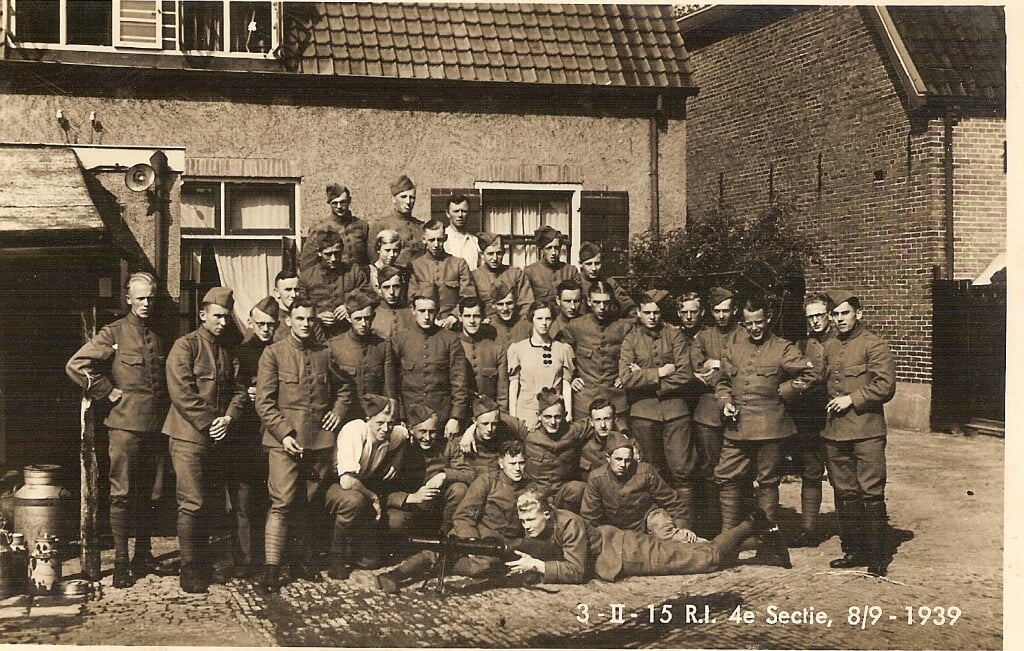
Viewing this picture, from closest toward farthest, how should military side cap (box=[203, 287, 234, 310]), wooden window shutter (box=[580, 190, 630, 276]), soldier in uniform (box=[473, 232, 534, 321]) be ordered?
military side cap (box=[203, 287, 234, 310])
soldier in uniform (box=[473, 232, 534, 321])
wooden window shutter (box=[580, 190, 630, 276])

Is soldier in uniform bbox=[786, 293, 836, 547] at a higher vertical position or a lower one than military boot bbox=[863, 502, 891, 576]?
higher

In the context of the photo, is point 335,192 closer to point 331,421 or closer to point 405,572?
point 331,421

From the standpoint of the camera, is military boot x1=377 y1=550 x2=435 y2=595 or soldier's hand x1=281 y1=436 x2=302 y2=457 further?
soldier's hand x1=281 y1=436 x2=302 y2=457

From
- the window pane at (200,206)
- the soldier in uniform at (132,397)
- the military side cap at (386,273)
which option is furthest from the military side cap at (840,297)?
the window pane at (200,206)

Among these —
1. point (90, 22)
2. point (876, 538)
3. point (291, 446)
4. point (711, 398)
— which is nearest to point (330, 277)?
point (291, 446)

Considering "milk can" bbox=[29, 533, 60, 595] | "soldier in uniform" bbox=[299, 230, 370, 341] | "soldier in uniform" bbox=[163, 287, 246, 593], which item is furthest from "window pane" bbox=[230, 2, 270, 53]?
"milk can" bbox=[29, 533, 60, 595]

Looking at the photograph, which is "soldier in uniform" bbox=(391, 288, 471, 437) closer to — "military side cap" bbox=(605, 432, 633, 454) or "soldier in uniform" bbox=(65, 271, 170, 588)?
"military side cap" bbox=(605, 432, 633, 454)

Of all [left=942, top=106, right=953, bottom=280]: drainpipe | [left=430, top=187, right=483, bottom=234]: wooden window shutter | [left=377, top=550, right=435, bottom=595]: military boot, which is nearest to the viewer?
[left=377, top=550, right=435, bottom=595]: military boot

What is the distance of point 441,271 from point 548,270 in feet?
2.57

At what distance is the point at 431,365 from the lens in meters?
5.73

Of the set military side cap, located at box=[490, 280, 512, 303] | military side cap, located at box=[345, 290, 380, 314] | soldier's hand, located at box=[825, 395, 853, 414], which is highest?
military side cap, located at box=[490, 280, 512, 303]

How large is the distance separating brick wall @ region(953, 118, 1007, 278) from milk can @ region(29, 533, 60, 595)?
8.31 meters

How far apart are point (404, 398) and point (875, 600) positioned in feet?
10.3

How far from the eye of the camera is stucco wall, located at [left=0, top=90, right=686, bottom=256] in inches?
272
